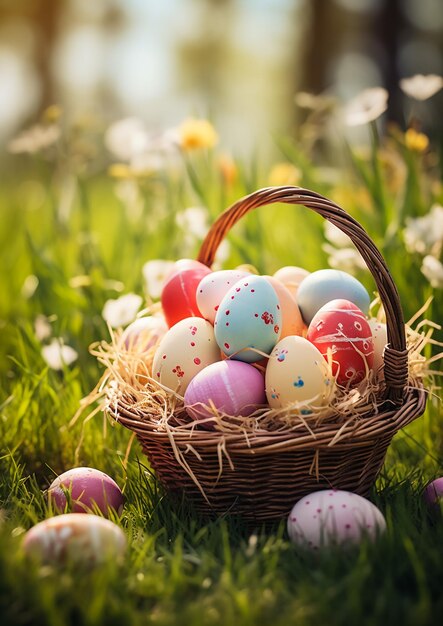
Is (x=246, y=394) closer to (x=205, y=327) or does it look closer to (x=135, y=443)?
(x=205, y=327)

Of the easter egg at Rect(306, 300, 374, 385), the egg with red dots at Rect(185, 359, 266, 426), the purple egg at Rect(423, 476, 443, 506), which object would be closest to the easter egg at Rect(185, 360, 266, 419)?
the egg with red dots at Rect(185, 359, 266, 426)

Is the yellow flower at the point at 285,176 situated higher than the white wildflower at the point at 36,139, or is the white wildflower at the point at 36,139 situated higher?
the white wildflower at the point at 36,139

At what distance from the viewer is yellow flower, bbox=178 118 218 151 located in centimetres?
248

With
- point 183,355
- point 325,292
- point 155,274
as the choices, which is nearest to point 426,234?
point 325,292

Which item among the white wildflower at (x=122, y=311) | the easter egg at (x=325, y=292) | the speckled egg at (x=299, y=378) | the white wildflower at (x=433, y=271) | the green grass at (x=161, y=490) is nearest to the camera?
the green grass at (x=161, y=490)

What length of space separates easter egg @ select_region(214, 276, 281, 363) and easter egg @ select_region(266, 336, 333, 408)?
3.0 inches

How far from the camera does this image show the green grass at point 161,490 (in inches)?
46.9

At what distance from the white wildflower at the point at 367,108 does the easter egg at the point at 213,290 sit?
2.34 ft

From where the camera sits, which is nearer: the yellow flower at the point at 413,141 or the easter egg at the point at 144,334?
the easter egg at the point at 144,334

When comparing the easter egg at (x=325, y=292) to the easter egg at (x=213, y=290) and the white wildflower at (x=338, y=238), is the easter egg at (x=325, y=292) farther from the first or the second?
the white wildflower at (x=338, y=238)

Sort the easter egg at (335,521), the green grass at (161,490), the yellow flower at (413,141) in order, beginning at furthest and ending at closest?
the yellow flower at (413,141)
the easter egg at (335,521)
the green grass at (161,490)

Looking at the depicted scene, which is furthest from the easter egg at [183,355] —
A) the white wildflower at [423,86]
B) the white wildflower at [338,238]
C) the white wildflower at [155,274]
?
the white wildflower at [423,86]

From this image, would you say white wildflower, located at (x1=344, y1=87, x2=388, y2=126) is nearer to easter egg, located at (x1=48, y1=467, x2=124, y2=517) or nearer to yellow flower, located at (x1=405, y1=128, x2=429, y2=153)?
yellow flower, located at (x1=405, y1=128, x2=429, y2=153)

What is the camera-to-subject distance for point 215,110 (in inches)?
119
